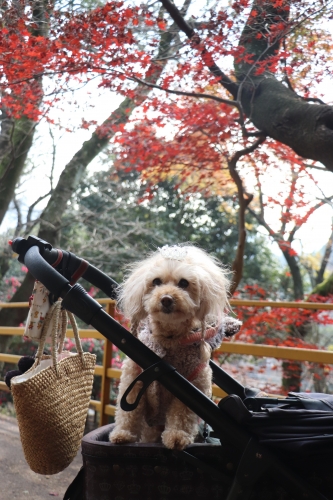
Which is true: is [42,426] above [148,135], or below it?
below

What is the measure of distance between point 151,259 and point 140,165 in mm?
3667

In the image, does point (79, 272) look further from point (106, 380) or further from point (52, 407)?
point (106, 380)

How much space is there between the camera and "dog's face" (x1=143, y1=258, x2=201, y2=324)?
1.77m

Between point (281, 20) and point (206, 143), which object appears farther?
A: point (206, 143)

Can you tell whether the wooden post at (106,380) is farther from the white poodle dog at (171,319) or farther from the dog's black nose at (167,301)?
the dog's black nose at (167,301)

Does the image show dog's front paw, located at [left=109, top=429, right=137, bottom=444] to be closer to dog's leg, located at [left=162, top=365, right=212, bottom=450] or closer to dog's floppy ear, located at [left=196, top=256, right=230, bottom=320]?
dog's leg, located at [left=162, top=365, right=212, bottom=450]

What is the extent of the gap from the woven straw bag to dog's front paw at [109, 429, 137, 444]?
0.79ft

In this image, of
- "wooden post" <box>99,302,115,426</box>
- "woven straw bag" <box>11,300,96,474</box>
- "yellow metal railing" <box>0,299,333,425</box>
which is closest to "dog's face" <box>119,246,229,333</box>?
"woven straw bag" <box>11,300,96,474</box>

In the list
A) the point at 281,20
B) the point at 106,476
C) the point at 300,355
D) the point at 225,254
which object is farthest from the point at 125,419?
the point at 225,254

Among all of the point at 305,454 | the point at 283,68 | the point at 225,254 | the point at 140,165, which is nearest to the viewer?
the point at 305,454

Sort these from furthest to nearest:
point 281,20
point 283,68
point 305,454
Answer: point 283,68 → point 281,20 → point 305,454

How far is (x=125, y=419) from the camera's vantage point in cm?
181

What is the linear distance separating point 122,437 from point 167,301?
1.70 ft

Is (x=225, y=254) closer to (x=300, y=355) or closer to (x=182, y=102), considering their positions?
(x=182, y=102)
